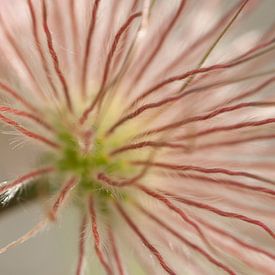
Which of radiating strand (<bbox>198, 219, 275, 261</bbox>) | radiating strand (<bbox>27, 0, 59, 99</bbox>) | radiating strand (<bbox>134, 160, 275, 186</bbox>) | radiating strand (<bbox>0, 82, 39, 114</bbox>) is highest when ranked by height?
radiating strand (<bbox>27, 0, 59, 99</bbox>)

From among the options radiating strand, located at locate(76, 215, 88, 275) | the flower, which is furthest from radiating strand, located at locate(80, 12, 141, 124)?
radiating strand, located at locate(76, 215, 88, 275)

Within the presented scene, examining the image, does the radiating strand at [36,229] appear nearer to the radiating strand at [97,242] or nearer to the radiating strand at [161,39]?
the radiating strand at [97,242]

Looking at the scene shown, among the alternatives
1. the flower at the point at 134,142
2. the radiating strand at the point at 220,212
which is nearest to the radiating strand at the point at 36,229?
the flower at the point at 134,142

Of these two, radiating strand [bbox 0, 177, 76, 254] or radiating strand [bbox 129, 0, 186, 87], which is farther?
radiating strand [bbox 129, 0, 186, 87]

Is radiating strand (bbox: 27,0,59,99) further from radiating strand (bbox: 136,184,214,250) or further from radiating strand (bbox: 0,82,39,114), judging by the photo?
radiating strand (bbox: 136,184,214,250)

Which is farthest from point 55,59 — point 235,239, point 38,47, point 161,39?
point 235,239

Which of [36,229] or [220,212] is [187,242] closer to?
[220,212]

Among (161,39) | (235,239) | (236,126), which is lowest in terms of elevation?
(235,239)

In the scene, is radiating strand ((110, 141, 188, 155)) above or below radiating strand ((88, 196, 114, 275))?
above

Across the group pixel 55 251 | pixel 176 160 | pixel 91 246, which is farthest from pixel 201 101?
pixel 55 251
